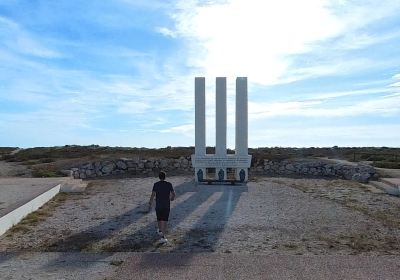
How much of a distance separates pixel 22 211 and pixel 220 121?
10.8 m

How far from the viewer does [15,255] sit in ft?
27.9

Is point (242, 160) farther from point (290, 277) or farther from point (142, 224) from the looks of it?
point (290, 277)

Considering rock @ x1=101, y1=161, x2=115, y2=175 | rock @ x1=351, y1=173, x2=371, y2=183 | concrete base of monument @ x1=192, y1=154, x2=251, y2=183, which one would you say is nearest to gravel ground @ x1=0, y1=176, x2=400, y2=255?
concrete base of monument @ x1=192, y1=154, x2=251, y2=183

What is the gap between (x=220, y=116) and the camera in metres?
21.1

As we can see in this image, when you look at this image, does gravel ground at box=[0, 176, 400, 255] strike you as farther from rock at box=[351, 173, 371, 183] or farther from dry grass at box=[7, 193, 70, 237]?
rock at box=[351, 173, 371, 183]

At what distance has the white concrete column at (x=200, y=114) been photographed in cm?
2084

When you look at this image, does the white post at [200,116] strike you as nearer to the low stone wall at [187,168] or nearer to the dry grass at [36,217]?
the low stone wall at [187,168]

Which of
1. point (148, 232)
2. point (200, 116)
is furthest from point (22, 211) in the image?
point (200, 116)

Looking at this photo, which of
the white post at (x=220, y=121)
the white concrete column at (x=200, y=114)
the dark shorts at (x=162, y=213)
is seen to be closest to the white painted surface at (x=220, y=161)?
the white post at (x=220, y=121)

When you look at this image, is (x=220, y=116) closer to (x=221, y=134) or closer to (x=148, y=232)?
(x=221, y=134)

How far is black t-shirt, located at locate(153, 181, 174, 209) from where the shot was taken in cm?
1003

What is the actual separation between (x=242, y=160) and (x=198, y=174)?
6.59ft

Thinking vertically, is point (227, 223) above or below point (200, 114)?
below

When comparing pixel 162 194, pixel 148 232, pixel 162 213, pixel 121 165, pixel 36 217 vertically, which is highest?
pixel 121 165
